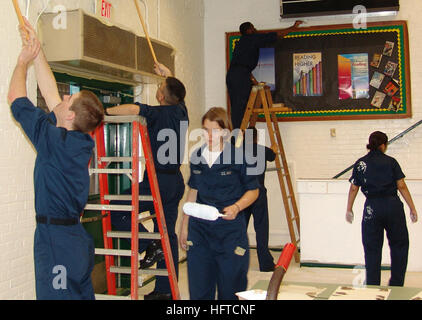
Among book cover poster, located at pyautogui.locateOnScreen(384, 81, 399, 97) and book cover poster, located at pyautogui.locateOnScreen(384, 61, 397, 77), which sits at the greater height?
book cover poster, located at pyautogui.locateOnScreen(384, 61, 397, 77)

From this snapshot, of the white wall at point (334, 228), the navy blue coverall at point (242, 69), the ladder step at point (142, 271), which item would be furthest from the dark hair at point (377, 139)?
the navy blue coverall at point (242, 69)

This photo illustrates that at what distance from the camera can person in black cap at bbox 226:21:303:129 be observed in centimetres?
655

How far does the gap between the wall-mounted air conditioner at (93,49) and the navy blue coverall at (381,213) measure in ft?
7.07

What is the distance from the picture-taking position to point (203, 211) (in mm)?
2809

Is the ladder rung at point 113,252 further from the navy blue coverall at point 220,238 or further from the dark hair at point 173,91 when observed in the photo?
the dark hair at point 173,91

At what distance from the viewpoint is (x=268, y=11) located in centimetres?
717

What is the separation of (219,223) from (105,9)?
2.47m

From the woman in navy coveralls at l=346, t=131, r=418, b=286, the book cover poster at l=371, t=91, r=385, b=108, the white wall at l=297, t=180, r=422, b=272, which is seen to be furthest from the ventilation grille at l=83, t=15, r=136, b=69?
the book cover poster at l=371, t=91, r=385, b=108

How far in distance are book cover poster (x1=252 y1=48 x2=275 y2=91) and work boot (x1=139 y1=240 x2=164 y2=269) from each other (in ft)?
13.2

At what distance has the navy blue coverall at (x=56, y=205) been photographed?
231cm

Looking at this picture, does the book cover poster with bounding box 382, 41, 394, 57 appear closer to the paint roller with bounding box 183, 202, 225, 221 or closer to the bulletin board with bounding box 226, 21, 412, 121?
the bulletin board with bounding box 226, 21, 412, 121

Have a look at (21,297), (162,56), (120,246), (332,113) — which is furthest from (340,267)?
(21,297)

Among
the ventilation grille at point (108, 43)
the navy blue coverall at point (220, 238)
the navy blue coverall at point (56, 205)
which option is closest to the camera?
the navy blue coverall at point (56, 205)

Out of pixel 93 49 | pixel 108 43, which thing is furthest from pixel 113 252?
pixel 108 43
